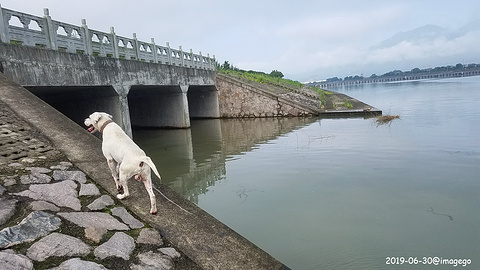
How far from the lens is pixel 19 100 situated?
577 cm

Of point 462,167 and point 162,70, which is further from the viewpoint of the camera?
point 162,70

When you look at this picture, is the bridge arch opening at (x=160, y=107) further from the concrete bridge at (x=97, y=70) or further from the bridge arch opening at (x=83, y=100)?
the bridge arch opening at (x=83, y=100)

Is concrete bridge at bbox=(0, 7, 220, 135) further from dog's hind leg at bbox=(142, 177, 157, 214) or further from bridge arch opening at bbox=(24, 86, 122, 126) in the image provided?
dog's hind leg at bbox=(142, 177, 157, 214)

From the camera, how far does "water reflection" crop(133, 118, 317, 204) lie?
313 inches

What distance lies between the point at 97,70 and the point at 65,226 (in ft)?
29.5

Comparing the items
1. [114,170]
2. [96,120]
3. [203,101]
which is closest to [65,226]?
[114,170]

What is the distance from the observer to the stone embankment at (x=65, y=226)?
2446 millimetres

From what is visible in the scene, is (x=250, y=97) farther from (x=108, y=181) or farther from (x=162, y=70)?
(x=108, y=181)

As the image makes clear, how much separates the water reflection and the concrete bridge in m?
1.99

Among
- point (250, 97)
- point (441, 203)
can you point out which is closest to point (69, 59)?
point (441, 203)

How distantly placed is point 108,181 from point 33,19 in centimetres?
708

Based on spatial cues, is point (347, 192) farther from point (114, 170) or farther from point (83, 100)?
point (83, 100)

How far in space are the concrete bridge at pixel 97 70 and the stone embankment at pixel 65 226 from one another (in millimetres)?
5109

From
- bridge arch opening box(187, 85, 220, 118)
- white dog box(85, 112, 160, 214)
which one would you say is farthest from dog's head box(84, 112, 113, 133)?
bridge arch opening box(187, 85, 220, 118)
